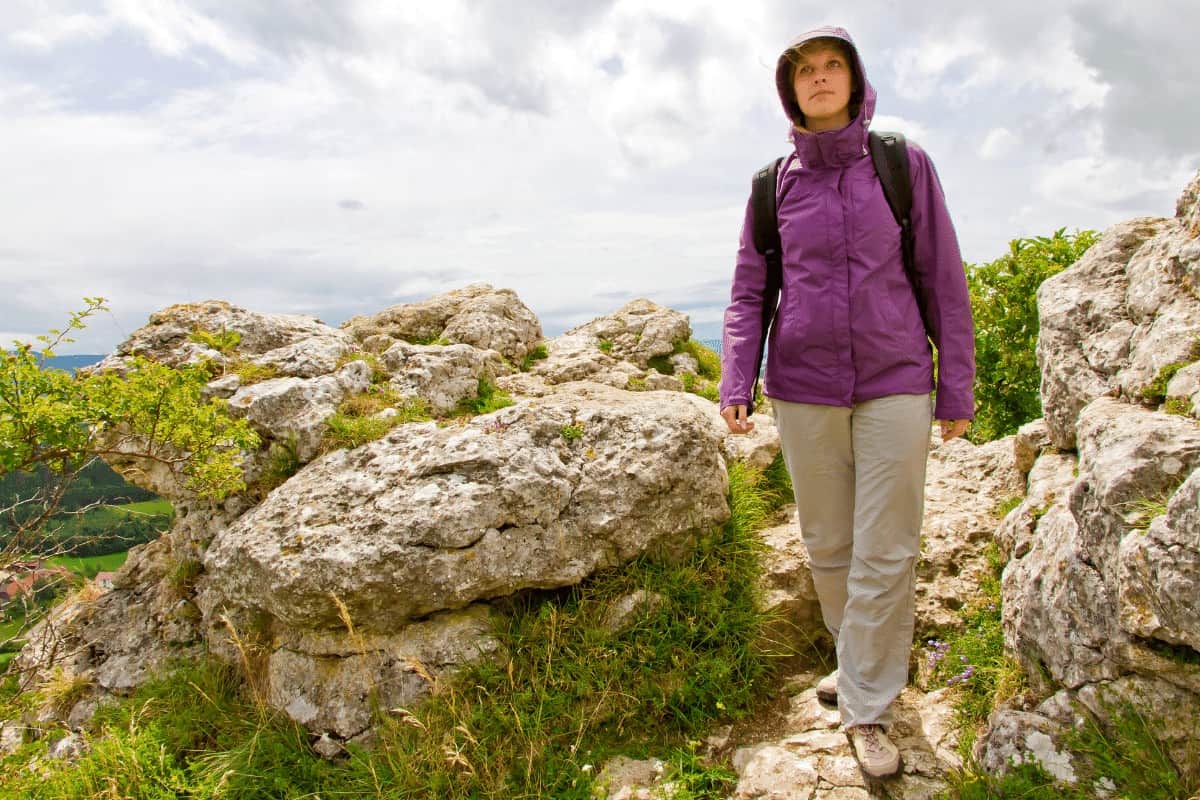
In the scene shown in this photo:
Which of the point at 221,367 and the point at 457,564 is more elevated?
the point at 221,367

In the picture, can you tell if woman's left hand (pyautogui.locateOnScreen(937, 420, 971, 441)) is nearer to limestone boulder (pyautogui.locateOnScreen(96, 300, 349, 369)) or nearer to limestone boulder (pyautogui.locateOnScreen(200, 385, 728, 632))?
limestone boulder (pyautogui.locateOnScreen(200, 385, 728, 632))

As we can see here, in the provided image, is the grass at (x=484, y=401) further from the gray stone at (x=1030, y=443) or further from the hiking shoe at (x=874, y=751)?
the gray stone at (x=1030, y=443)

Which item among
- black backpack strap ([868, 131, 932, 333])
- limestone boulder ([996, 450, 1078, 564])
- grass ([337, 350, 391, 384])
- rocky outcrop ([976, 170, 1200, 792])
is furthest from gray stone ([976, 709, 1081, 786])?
grass ([337, 350, 391, 384])

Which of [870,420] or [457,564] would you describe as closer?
[870,420]

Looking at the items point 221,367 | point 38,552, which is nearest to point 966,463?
point 221,367

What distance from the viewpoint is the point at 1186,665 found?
3.44 metres

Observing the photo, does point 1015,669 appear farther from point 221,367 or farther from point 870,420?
point 221,367

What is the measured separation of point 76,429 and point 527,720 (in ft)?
12.6

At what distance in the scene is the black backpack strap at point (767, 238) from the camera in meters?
4.66

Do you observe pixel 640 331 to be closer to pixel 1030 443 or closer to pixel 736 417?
pixel 1030 443

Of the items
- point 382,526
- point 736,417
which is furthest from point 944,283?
point 382,526

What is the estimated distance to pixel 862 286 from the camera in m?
4.18

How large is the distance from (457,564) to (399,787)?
1553 mm

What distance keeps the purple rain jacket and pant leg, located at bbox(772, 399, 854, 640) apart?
0.52 feet
